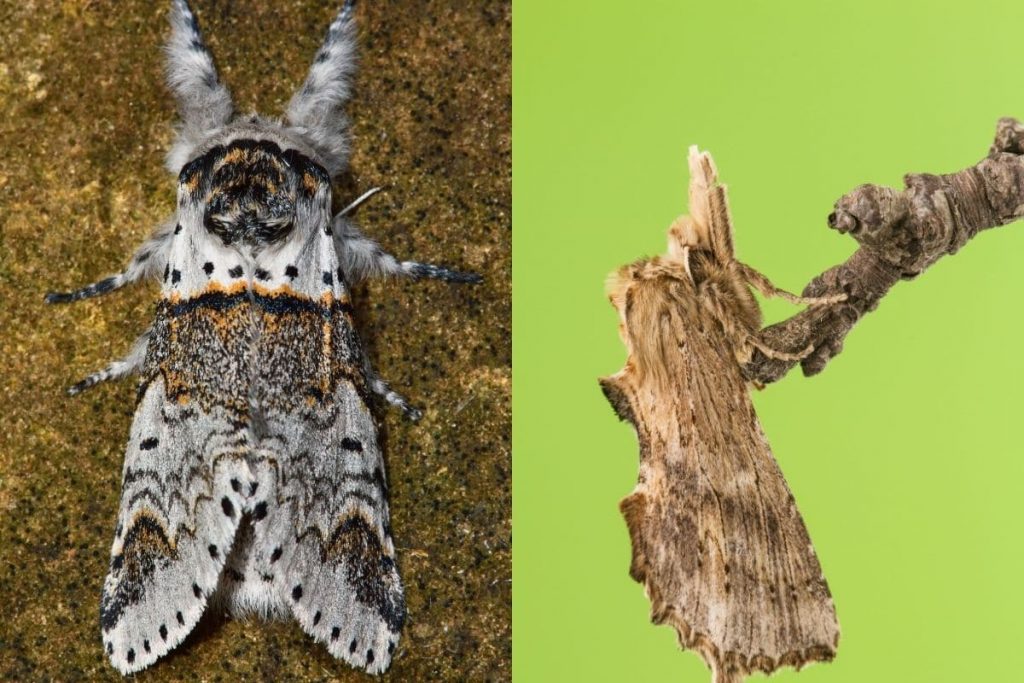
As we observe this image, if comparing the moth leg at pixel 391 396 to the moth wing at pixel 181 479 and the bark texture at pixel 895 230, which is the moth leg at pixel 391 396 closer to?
the moth wing at pixel 181 479

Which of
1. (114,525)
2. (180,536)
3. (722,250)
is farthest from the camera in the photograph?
(114,525)

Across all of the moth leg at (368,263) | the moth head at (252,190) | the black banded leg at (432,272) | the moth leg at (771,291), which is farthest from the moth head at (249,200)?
the moth leg at (771,291)

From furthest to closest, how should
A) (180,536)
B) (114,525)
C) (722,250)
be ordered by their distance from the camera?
(114,525) < (180,536) < (722,250)

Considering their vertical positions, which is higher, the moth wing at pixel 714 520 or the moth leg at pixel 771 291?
the moth leg at pixel 771 291

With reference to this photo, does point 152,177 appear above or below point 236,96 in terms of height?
below

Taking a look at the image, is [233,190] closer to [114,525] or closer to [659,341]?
[114,525]

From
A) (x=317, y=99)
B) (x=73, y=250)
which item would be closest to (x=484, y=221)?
(x=317, y=99)

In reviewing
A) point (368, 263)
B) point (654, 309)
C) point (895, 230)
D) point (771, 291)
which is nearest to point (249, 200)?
point (368, 263)
